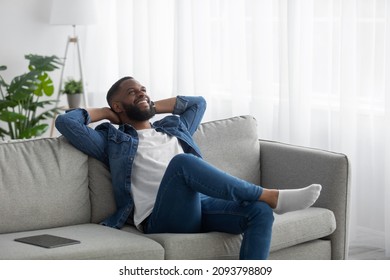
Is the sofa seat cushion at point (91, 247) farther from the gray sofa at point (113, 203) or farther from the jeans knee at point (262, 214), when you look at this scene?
the jeans knee at point (262, 214)

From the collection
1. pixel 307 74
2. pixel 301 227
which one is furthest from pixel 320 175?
pixel 307 74

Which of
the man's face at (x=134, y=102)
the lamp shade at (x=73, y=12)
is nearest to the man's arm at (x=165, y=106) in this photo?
the man's face at (x=134, y=102)

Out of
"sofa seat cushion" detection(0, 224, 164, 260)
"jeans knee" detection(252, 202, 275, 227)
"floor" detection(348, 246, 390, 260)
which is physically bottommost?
"floor" detection(348, 246, 390, 260)

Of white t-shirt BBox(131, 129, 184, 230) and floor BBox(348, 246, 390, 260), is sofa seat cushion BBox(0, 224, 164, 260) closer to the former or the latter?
white t-shirt BBox(131, 129, 184, 230)

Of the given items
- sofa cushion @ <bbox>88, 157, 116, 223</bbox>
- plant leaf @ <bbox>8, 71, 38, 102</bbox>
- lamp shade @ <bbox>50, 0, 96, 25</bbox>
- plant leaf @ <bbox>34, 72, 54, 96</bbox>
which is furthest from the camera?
plant leaf @ <bbox>34, 72, 54, 96</bbox>

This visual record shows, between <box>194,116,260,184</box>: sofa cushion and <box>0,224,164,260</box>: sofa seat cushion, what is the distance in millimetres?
758

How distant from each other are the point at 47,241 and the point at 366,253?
197 centimetres

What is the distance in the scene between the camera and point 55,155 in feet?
11.3

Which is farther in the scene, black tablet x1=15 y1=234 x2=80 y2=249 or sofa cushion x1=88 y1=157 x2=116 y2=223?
sofa cushion x1=88 y1=157 x2=116 y2=223

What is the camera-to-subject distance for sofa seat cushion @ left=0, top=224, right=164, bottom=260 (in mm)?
2891

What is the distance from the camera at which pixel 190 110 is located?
3.81 metres

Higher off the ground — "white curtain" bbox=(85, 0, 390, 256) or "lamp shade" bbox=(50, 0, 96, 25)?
"lamp shade" bbox=(50, 0, 96, 25)

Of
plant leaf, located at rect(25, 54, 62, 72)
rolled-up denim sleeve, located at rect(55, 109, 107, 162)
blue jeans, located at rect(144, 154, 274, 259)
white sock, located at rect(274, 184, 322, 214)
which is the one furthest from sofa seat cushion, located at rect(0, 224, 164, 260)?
plant leaf, located at rect(25, 54, 62, 72)

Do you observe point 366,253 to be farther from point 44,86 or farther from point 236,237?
point 44,86
